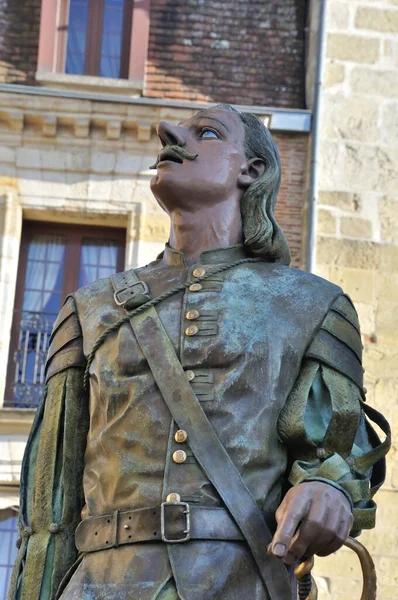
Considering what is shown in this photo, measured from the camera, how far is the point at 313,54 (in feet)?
53.6

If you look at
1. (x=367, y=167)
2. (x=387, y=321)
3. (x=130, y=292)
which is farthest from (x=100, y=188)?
(x=130, y=292)

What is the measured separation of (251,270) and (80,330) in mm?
596

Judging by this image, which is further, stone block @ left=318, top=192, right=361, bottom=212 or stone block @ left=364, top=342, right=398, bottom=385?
stone block @ left=318, top=192, right=361, bottom=212

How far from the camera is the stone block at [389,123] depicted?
1593 cm

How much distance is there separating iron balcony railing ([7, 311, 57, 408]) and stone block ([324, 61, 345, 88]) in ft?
11.0

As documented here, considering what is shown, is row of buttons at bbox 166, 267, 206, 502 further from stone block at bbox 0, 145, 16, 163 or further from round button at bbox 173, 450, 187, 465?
stone block at bbox 0, 145, 16, 163

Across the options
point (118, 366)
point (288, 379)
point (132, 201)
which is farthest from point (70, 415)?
point (132, 201)

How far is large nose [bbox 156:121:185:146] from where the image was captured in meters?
5.80

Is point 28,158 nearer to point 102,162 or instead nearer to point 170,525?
point 102,162

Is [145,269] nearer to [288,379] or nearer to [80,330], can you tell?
[80,330]

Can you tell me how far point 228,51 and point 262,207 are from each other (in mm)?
10923

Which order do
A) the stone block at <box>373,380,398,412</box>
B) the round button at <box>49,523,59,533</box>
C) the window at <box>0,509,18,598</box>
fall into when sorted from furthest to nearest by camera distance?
the stone block at <box>373,380,398,412</box> < the window at <box>0,509,18,598</box> < the round button at <box>49,523,59,533</box>

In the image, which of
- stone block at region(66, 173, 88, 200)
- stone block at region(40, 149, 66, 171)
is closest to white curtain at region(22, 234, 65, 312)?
stone block at region(66, 173, 88, 200)

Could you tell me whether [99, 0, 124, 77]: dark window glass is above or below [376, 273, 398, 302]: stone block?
above
